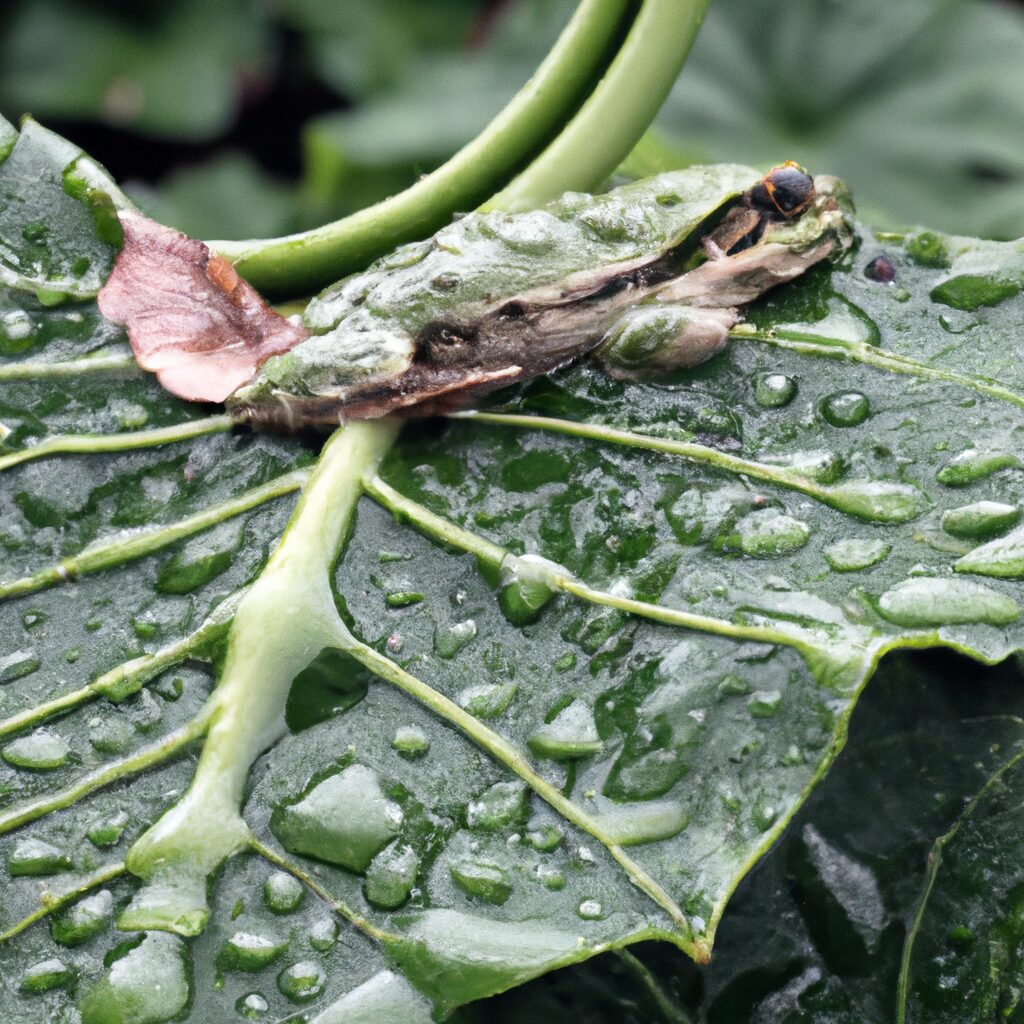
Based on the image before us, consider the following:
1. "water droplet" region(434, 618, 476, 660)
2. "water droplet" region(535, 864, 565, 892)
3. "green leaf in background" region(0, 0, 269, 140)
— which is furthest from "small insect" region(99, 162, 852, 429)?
"green leaf in background" region(0, 0, 269, 140)

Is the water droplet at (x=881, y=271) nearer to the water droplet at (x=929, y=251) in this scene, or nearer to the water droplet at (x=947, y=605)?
the water droplet at (x=929, y=251)

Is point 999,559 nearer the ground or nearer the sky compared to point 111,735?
nearer the sky

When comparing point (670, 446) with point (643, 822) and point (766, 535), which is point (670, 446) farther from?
point (643, 822)

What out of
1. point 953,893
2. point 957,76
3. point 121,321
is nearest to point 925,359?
point 953,893

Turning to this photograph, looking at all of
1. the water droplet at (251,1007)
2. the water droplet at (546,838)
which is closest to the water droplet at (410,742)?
the water droplet at (546,838)

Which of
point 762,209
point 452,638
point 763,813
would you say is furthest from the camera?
point 762,209

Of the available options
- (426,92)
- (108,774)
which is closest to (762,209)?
(108,774)
